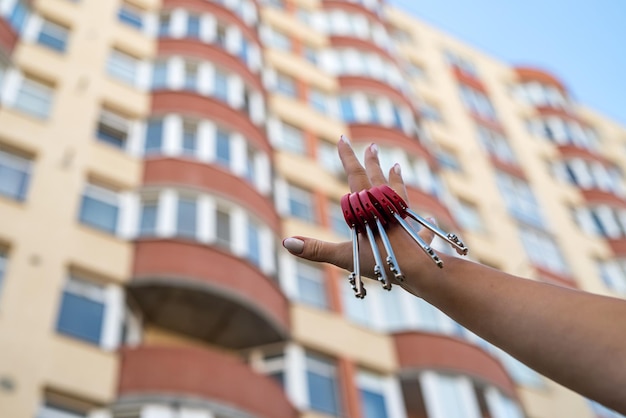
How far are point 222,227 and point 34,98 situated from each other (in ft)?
20.1

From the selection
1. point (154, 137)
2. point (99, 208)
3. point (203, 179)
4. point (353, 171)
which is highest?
point (154, 137)

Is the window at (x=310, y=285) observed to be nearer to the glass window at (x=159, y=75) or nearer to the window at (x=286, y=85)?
the glass window at (x=159, y=75)

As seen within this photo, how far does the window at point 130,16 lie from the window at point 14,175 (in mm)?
7986

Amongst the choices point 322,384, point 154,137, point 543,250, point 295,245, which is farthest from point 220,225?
point 543,250

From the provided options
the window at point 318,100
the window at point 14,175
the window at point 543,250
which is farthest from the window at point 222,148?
the window at point 543,250

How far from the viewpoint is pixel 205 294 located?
16094 millimetres

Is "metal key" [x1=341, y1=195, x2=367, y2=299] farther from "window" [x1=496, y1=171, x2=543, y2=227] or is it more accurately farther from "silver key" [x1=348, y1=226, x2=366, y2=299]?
"window" [x1=496, y1=171, x2=543, y2=227]

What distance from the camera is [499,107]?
36.3 m

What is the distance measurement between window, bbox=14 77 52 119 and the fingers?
16364 millimetres

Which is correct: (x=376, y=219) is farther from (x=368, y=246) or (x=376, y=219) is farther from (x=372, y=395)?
(x=372, y=395)

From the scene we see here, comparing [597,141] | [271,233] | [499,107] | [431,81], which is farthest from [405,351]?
[597,141]

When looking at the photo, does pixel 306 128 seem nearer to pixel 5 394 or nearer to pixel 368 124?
pixel 368 124

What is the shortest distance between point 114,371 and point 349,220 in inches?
462

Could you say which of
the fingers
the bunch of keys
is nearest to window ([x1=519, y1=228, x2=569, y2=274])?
the fingers
